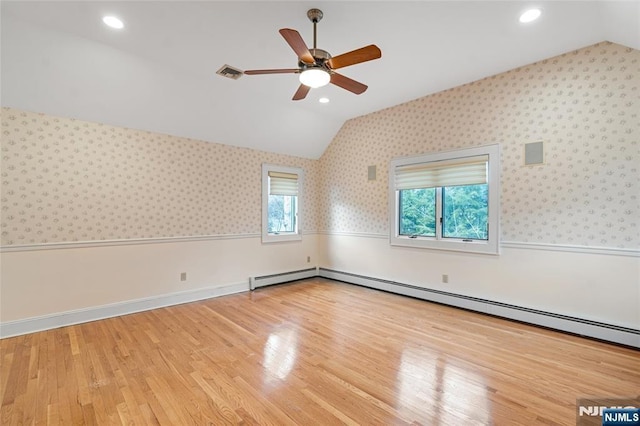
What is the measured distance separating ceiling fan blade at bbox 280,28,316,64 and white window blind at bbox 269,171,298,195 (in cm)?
322

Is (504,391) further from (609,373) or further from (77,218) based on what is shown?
(77,218)

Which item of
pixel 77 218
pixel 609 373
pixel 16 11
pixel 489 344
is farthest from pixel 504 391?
pixel 16 11

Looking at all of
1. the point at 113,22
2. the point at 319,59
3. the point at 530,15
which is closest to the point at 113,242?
the point at 113,22

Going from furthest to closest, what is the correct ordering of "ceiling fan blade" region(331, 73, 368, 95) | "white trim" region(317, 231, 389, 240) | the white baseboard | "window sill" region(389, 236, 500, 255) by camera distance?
"white trim" region(317, 231, 389, 240) → "window sill" region(389, 236, 500, 255) → the white baseboard → "ceiling fan blade" region(331, 73, 368, 95)

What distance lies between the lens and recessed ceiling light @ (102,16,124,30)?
2.51m

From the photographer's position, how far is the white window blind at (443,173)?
3.86 metres

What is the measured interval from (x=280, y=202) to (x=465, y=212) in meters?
3.22

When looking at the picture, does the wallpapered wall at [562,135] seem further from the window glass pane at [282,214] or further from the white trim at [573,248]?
the window glass pane at [282,214]

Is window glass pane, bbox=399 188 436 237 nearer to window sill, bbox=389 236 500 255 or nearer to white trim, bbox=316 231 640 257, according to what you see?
window sill, bbox=389 236 500 255

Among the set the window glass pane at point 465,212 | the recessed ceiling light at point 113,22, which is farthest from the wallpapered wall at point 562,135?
the recessed ceiling light at point 113,22

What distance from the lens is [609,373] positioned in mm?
2381

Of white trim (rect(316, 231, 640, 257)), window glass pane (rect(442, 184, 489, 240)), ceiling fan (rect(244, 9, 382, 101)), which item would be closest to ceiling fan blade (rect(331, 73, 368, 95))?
→ ceiling fan (rect(244, 9, 382, 101))

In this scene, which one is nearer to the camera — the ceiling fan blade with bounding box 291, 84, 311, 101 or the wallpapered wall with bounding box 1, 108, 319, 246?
the ceiling fan blade with bounding box 291, 84, 311, 101

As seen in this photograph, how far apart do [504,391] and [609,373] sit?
102 centimetres
